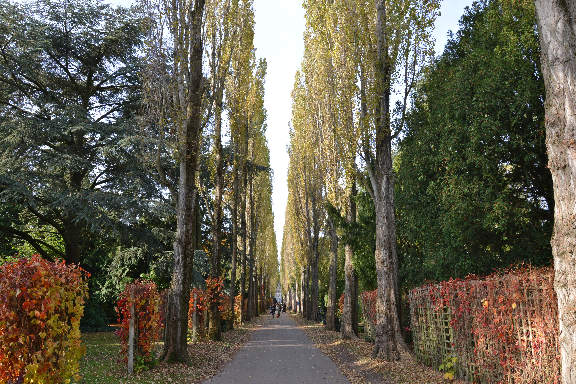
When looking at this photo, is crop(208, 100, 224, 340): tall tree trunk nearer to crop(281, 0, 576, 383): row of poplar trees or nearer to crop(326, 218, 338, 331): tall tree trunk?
crop(281, 0, 576, 383): row of poplar trees

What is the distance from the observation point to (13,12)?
17844mm

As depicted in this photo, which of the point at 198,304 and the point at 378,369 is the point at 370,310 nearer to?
the point at 198,304

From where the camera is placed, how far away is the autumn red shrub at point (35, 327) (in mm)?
5121

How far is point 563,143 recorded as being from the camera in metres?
5.19

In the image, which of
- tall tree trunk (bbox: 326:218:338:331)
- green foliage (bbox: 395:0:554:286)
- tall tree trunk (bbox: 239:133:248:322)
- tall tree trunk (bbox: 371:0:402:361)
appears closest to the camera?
tall tree trunk (bbox: 371:0:402:361)

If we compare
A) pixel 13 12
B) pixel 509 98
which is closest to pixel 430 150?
pixel 509 98

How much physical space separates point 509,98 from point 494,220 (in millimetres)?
3744

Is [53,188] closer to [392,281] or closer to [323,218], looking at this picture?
[392,281]

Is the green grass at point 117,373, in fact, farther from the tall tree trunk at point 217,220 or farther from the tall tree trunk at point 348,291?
the tall tree trunk at point 348,291

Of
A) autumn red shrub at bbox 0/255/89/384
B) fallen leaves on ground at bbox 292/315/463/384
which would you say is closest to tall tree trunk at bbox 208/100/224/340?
fallen leaves on ground at bbox 292/315/463/384

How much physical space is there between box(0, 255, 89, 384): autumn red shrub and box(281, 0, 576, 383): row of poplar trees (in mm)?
5922

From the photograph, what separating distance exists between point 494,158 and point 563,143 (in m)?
9.39

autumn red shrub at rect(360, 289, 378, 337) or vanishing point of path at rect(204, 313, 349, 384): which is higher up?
autumn red shrub at rect(360, 289, 378, 337)

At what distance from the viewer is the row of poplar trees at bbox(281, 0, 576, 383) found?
516cm
